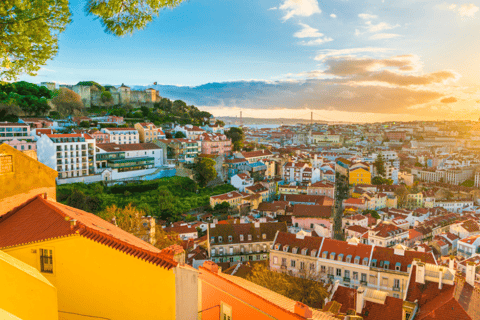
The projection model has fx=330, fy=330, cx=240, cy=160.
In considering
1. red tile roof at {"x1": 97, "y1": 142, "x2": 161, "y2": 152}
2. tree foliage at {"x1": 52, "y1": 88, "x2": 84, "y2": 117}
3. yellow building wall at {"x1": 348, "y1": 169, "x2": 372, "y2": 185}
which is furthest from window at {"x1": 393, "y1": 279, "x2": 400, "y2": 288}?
tree foliage at {"x1": 52, "y1": 88, "x2": 84, "y2": 117}

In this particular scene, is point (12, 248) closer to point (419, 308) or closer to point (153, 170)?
point (419, 308)

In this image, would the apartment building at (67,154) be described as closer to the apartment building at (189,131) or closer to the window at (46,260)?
the apartment building at (189,131)

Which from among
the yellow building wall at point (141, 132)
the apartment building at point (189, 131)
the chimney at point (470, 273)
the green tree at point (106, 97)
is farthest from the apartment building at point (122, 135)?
the chimney at point (470, 273)

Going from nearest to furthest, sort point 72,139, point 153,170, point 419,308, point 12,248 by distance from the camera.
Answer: point 12,248 < point 419,308 < point 72,139 < point 153,170

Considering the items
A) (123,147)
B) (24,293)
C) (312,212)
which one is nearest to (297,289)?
(24,293)

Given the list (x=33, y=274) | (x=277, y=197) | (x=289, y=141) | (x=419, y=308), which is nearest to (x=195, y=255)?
(x=419, y=308)

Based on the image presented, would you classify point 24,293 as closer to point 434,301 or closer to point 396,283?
point 434,301

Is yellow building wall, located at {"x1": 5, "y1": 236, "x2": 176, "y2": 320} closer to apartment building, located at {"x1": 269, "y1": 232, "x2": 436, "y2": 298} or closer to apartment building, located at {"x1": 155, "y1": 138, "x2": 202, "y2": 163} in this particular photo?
apartment building, located at {"x1": 269, "y1": 232, "x2": 436, "y2": 298}

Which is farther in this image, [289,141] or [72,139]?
[289,141]
